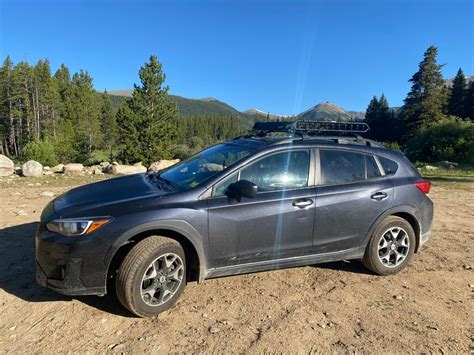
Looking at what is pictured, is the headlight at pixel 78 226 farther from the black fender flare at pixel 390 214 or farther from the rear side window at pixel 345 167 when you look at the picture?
the black fender flare at pixel 390 214

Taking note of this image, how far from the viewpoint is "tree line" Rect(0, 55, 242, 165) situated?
41625mm

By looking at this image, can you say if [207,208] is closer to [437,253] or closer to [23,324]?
[23,324]

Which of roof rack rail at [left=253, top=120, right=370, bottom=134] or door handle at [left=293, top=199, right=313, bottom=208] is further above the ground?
roof rack rail at [left=253, top=120, right=370, bottom=134]

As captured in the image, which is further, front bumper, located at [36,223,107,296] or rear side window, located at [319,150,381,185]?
rear side window, located at [319,150,381,185]

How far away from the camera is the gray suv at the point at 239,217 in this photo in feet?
11.1

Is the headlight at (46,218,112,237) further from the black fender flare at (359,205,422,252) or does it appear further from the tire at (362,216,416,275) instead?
the tire at (362,216,416,275)

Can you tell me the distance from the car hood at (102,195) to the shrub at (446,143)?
34340mm

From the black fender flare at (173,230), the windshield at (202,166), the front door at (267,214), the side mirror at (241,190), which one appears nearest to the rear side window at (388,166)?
the front door at (267,214)

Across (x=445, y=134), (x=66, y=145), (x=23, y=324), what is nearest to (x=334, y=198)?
(x=23, y=324)

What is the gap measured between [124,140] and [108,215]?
40549 millimetres

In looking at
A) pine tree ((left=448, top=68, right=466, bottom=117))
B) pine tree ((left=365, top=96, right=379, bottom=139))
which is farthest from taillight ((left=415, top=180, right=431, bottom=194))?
pine tree ((left=365, top=96, right=379, bottom=139))

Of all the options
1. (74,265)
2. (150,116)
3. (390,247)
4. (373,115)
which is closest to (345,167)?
(390,247)

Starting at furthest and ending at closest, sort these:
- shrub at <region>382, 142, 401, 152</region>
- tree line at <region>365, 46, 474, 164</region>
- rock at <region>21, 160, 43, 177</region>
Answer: tree line at <region>365, 46, 474, 164</region> → rock at <region>21, 160, 43, 177</region> → shrub at <region>382, 142, 401, 152</region>

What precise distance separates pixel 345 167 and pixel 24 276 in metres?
4.16
